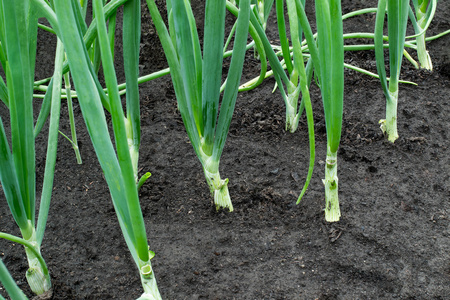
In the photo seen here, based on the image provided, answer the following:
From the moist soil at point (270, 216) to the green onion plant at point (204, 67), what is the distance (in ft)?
0.60

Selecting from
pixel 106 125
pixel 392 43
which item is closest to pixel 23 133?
pixel 106 125

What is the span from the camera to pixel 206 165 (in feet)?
3.34

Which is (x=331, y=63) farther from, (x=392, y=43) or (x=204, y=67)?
(x=392, y=43)

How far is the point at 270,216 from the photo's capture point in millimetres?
1061

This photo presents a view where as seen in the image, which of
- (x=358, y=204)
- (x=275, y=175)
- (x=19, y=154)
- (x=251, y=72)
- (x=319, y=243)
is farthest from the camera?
(x=251, y=72)

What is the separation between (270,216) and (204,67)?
0.40m

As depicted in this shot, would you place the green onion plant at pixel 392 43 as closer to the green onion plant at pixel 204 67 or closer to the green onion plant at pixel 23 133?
the green onion plant at pixel 204 67

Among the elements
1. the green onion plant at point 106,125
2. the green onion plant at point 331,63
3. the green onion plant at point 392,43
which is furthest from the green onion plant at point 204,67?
the green onion plant at point 392,43

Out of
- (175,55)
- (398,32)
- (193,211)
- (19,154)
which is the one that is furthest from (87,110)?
(398,32)

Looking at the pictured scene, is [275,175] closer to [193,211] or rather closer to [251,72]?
[193,211]

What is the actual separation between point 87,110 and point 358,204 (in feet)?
2.39

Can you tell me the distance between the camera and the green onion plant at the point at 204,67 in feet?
2.85

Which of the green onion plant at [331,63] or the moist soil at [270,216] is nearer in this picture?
the green onion plant at [331,63]

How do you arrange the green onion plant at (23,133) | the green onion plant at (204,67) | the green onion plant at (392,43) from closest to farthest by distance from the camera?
the green onion plant at (23,133), the green onion plant at (204,67), the green onion plant at (392,43)
